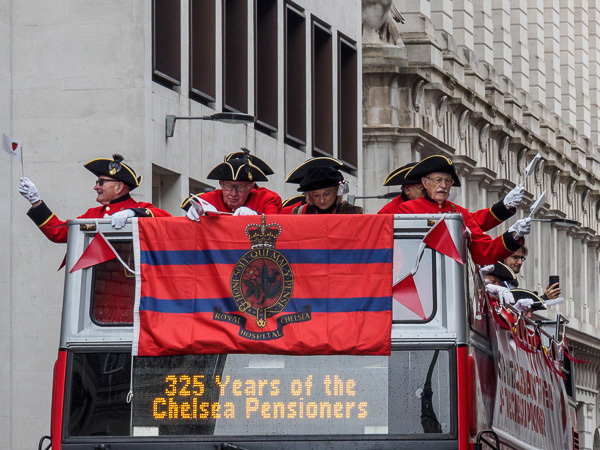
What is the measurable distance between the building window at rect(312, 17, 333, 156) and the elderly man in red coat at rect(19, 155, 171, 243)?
22.7 metres

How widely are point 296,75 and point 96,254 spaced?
75.7 feet

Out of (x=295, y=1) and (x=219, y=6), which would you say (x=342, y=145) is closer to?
(x=295, y=1)

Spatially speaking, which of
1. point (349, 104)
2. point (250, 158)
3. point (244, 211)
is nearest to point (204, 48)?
point (349, 104)

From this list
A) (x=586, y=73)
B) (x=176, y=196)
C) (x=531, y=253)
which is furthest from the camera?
(x=586, y=73)

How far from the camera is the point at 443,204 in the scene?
46.9ft

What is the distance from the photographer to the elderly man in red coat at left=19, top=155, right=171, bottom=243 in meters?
14.6

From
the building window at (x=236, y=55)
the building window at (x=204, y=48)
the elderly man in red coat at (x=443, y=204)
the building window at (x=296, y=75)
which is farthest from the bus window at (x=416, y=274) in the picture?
the building window at (x=296, y=75)

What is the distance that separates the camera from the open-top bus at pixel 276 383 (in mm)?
12844

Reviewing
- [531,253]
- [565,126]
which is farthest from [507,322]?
[565,126]

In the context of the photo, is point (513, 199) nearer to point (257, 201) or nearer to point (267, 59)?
point (257, 201)

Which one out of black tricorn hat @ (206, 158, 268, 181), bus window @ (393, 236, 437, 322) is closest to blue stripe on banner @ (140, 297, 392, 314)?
bus window @ (393, 236, 437, 322)

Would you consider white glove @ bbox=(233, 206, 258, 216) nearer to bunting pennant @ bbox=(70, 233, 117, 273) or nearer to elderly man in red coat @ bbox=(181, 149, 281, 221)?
elderly man in red coat @ bbox=(181, 149, 281, 221)

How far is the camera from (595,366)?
253 ft

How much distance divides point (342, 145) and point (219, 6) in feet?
25.1
